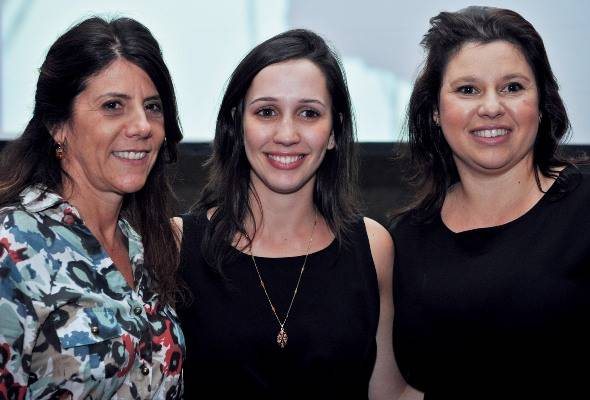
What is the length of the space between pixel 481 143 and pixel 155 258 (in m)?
0.94

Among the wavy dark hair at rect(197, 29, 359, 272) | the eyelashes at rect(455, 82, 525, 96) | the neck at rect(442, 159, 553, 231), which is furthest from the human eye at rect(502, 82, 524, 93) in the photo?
the wavy dark hair at rect(197, 29, 359, 272)

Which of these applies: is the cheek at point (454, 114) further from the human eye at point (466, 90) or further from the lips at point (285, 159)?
the lips at point (285, 159)

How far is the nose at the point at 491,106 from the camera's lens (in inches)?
93.4

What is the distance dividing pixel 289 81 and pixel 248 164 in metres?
0.31

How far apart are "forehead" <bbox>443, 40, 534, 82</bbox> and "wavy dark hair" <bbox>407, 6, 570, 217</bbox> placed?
0.02m

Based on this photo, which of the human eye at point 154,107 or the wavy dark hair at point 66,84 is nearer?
the wavy dark hair at point 66,84

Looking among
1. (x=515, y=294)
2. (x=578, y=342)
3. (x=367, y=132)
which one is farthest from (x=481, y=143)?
(x=367, y=132)

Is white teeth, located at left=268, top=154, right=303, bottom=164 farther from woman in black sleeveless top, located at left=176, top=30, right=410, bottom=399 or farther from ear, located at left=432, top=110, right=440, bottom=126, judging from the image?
ear, located at left=432, top=110, right=440, bottom=126

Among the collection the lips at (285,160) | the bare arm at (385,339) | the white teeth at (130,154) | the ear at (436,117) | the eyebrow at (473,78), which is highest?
the eyebrow at (473,78)

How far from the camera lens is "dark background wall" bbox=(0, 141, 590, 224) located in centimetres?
363

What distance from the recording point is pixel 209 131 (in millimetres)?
3555

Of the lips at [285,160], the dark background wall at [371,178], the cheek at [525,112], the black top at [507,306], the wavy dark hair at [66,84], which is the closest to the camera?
the wavy dark hair at [66,84]

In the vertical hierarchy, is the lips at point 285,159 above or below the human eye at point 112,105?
below

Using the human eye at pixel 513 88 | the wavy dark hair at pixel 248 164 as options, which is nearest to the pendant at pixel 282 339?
the wavy dark hair at pixel 248 164
